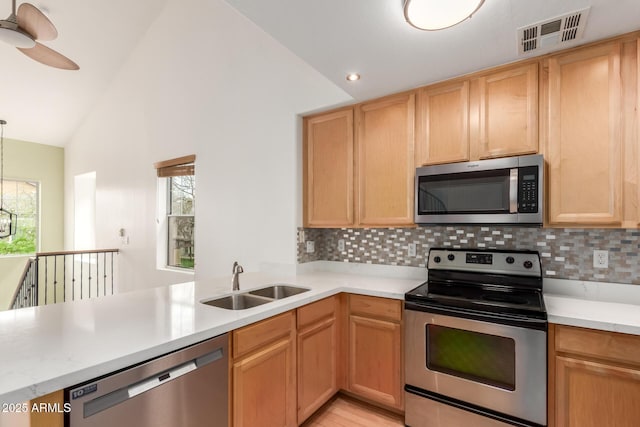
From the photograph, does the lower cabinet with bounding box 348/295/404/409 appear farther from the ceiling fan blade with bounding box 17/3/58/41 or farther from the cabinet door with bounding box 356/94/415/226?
the ceiling fan blade with bounding box 17/3/58/41

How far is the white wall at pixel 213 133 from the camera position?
9.35ft

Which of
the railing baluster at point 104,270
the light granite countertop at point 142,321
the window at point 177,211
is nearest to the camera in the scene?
the light granite countertop at point 142,321

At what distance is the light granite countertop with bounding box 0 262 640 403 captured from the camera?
1.01 meters

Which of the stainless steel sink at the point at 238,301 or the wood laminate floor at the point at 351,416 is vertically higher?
the stainless steel sink at the point at 238,301

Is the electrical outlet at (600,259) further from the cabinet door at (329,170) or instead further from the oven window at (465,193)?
the cabinet door at (329,170)

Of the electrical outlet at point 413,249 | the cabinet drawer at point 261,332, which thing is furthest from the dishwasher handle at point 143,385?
the electrical outlet at point 413,249

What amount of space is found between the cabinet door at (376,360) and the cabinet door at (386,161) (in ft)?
2.55

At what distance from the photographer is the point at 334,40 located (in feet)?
5.63

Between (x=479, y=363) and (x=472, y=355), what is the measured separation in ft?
0.18

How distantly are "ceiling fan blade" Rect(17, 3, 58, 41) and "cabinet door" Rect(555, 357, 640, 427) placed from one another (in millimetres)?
3827

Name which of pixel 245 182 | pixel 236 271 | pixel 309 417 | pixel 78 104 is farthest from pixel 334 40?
pixel 78 104

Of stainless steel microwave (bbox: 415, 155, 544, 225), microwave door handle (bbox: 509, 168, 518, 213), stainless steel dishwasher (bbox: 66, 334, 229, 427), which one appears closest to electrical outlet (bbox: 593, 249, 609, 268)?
stainless steel microwave (bbox: 415, 155, 544, 225)

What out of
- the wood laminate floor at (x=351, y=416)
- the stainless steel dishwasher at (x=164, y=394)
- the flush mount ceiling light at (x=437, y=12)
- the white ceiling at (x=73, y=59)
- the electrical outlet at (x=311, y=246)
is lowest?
the wood laminate floor at (x=351, y=416)

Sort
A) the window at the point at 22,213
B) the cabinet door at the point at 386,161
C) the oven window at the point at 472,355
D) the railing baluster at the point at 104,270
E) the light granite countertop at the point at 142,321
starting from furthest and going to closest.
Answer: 1. the window at the point at 22,213
2. the railing baluster at the point at 104,270
3. the cabinet door at the point at 386,161
4. the oven window at the point at 472,355
5. the light granite countertop at the point at 142,321
